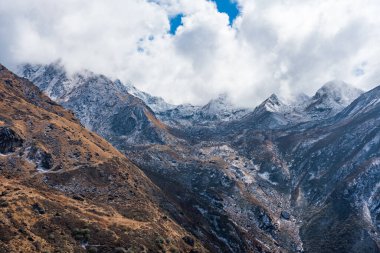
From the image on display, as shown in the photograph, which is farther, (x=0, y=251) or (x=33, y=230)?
(x=33, y=230)

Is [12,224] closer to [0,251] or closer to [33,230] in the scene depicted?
[33,230]

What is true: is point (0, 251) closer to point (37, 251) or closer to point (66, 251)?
point (37, 251)

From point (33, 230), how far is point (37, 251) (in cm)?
1892

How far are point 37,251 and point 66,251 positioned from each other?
14.3 m

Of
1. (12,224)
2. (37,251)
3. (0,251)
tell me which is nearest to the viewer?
(0,251)

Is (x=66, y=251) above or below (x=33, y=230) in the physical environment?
below

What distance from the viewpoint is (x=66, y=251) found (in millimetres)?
192500

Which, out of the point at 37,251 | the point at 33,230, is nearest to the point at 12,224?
the point at 33,230

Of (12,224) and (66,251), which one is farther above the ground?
(12,224)

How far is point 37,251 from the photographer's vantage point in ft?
600

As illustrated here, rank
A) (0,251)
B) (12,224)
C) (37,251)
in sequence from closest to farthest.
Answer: (0,251) < (37,251) < (12,224)

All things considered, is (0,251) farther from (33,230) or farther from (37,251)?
(33,230)

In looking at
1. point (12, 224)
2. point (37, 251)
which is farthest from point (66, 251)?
point (12, 224)

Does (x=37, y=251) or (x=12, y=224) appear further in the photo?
(x=12, y=224)
